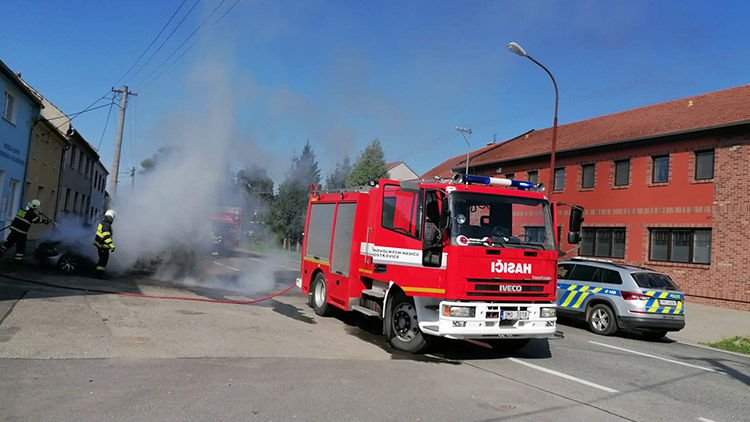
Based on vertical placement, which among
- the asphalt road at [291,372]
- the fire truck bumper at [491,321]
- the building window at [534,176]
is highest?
the building window at [534,176]

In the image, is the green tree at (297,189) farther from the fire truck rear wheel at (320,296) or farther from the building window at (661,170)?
the building window at (661,170)

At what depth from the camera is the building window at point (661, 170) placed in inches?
752

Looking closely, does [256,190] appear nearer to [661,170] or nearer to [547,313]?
[547,313]

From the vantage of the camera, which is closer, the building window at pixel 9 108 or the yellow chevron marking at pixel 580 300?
the yellow chevron marking at pixel 580 300

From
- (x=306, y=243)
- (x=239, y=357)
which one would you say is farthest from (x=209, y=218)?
(x=239, y=357)

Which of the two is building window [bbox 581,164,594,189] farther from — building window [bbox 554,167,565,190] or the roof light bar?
the roof light bar

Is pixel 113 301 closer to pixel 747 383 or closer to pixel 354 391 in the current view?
pixel 354 391

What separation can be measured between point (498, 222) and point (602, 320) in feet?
17.8

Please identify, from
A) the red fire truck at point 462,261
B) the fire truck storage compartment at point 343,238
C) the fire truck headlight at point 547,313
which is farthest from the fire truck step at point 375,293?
the fire truck headlight at point 547,313

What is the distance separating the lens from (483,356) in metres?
7.67

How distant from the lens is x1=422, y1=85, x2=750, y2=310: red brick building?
16.5 m

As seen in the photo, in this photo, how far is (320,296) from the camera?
10281 mm

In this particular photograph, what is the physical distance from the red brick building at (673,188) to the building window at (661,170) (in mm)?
39

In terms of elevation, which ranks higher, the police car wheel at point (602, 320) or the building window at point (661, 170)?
the building window at point (661, 170)
